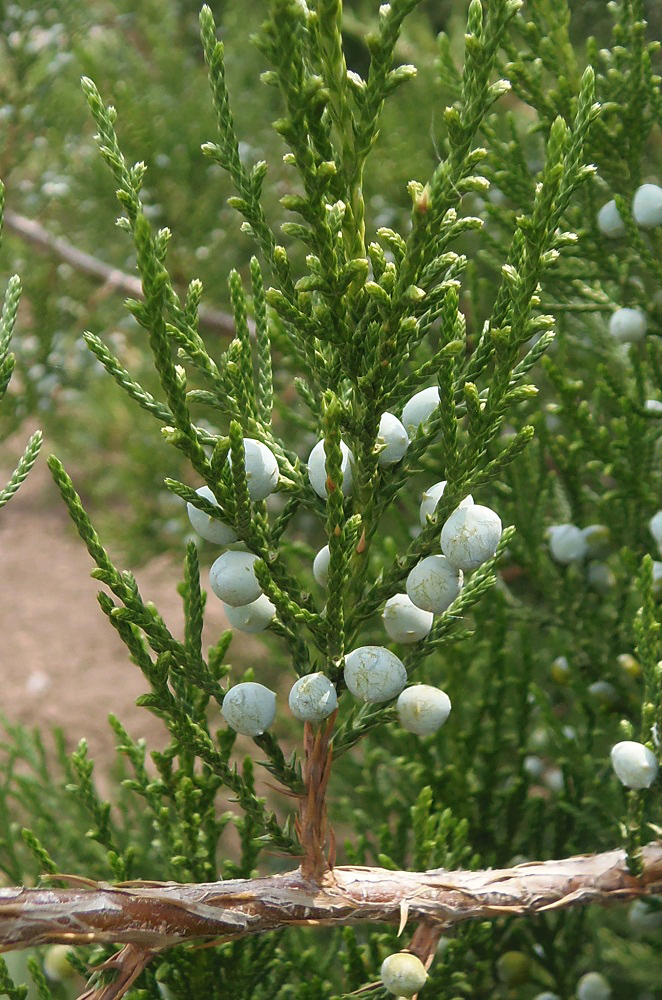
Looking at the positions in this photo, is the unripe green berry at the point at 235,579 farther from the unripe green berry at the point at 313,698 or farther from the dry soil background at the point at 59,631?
the dry soil background at the point at 59,631

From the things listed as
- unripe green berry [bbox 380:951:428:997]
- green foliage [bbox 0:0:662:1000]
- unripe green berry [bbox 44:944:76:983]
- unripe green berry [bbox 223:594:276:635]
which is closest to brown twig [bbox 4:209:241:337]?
green foliage [bbox 0:0:662:1000]

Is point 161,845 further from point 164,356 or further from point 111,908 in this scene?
point 164,356

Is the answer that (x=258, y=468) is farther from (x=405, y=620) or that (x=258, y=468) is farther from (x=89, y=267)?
(x=89, y=267)

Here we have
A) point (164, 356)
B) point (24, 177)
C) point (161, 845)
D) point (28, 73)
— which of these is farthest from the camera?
point (24, 177)

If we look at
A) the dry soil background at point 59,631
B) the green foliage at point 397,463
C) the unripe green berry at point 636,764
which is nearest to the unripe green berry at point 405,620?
the green foliage at point 397,463

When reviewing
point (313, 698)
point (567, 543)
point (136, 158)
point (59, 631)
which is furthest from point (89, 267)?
point (59, 631)

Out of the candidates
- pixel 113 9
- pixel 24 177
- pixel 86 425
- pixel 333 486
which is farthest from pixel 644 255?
pixel 86 425

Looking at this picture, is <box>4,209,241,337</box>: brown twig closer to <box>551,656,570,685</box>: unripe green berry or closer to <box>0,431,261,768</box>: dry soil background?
<box>551,656,570,685</box>: unripe green berry
